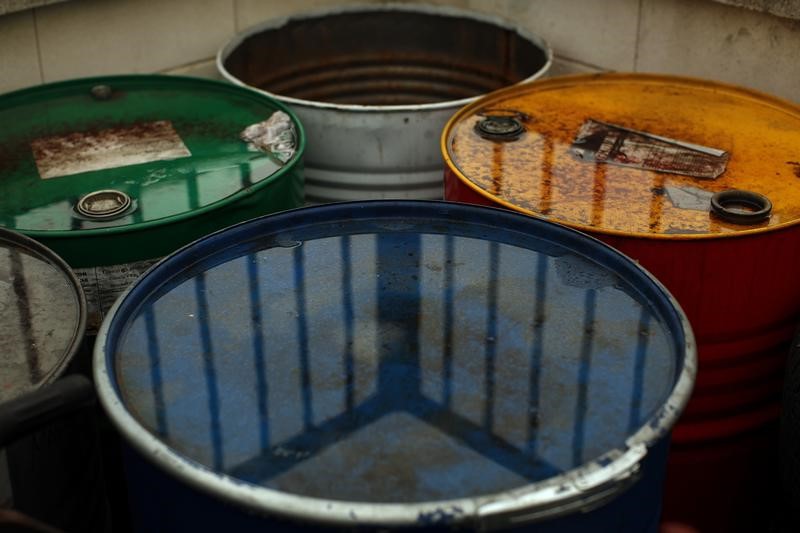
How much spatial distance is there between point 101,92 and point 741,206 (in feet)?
6.92

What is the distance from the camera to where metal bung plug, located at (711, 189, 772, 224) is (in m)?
2.24

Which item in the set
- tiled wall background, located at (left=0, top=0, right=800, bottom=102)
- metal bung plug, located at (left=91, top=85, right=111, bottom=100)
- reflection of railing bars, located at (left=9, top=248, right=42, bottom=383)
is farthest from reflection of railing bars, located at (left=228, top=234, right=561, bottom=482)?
tiled wall background, located at (left=0, top=0, right=800, bottom=102)

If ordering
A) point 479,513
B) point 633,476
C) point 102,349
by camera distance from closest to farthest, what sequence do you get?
point 479,513 → point 633,476 → point 102,349

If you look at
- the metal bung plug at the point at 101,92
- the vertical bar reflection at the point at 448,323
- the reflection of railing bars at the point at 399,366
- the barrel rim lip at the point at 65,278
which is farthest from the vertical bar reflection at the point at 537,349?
the metal bung plug at the point at 101,92

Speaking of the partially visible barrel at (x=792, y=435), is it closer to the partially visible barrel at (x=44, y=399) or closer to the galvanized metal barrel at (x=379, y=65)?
the galvanized metal barrel at (x=379, y=65)

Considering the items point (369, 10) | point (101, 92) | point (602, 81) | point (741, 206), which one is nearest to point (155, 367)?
point (741, 206)

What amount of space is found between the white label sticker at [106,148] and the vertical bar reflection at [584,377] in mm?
1390

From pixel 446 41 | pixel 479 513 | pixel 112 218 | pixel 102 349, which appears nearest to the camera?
pixel 479 513

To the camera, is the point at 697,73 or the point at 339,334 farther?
the point at 697,73

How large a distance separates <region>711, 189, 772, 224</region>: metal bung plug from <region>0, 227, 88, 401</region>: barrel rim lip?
5.05 ft

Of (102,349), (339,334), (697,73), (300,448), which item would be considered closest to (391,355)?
(339,334)

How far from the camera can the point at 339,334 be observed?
6.02 ft

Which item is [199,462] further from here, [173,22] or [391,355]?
[173,22]

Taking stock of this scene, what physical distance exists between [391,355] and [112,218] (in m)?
0.96
